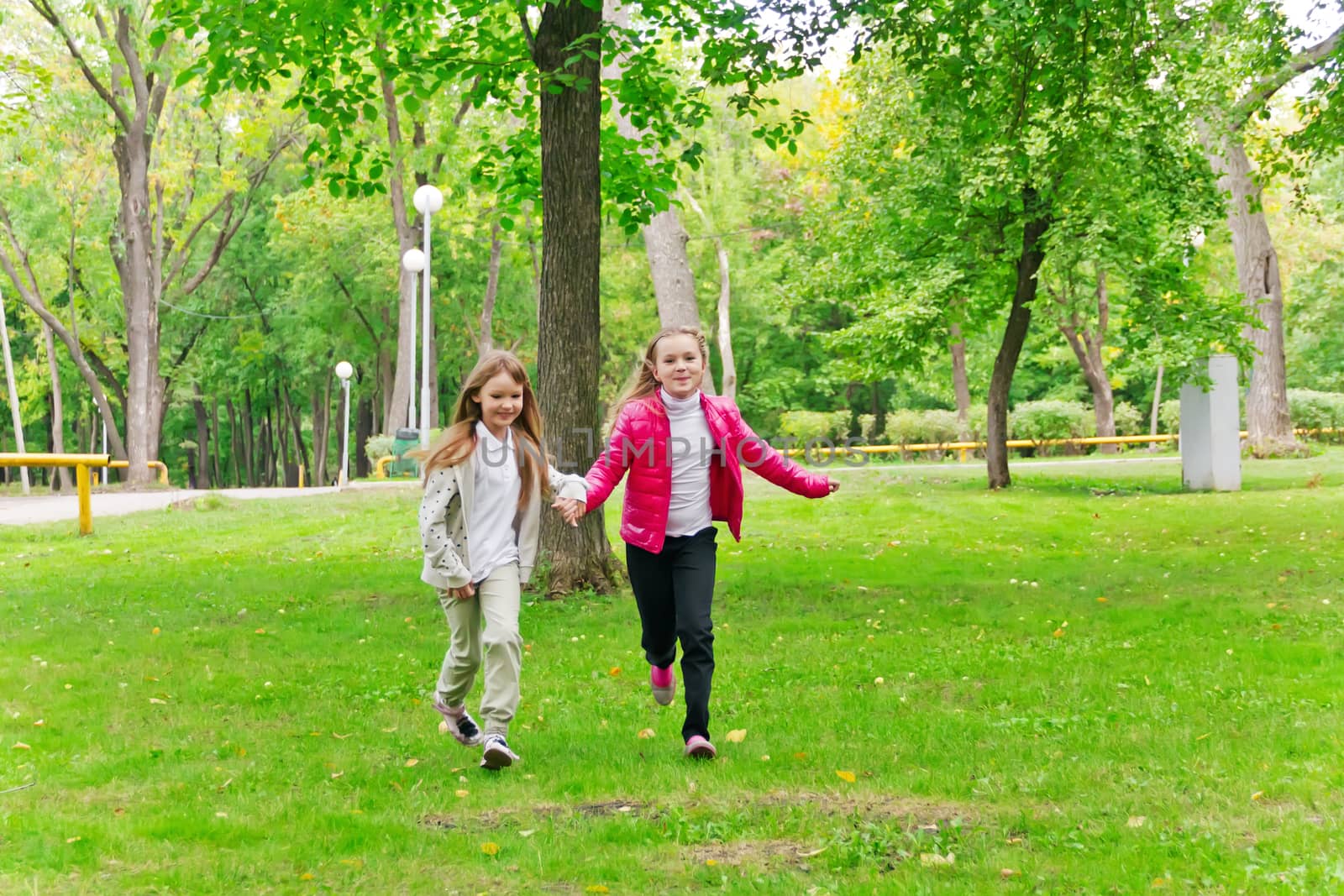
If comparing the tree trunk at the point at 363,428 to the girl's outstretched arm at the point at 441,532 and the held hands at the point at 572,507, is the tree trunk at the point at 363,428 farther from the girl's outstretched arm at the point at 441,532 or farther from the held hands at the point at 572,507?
the held hands at the point at 572,507

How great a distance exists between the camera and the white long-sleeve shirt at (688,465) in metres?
6.26

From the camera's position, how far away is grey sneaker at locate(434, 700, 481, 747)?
6.42 metres

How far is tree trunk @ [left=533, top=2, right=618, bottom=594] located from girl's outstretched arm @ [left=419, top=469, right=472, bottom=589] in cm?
489

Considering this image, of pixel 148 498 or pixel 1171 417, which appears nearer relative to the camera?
pixel 148 498

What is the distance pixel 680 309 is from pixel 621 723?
1246 cm

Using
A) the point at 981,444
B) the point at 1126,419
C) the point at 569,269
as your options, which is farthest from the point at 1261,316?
the point at 569,269

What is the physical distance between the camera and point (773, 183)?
47.3 meters

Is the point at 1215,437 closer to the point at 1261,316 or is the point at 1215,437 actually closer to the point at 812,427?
the point at 1261,316

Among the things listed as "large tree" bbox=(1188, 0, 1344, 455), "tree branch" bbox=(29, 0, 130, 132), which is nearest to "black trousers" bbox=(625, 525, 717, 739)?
"large tree" bbox=(1188, 0, 1344, 455)

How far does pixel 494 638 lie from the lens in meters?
6.04

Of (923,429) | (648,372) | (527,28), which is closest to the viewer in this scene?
(648,372)

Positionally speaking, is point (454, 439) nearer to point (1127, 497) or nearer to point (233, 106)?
point (1127, 497)

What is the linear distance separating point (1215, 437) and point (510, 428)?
17683mm

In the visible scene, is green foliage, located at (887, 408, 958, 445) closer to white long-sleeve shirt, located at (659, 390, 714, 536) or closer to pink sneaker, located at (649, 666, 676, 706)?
pink sneaker, located at (649, 666, 676, 706)
